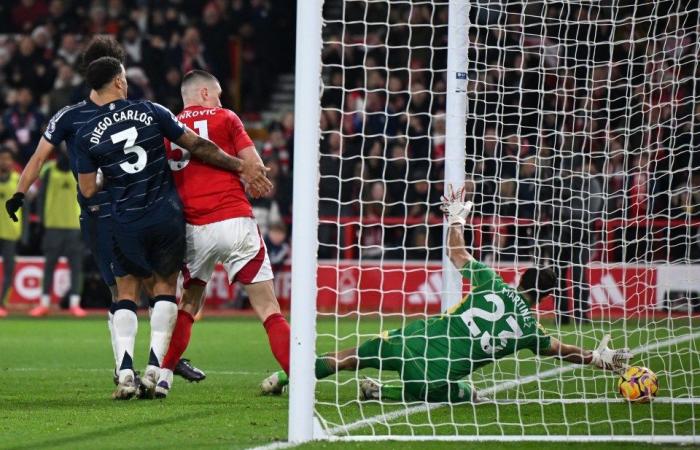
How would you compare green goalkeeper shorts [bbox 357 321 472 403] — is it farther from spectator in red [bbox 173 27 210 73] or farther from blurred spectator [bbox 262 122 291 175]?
spectator in red [bbox 173 27 210 73]

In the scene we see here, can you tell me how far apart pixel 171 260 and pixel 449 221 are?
5.74 ft

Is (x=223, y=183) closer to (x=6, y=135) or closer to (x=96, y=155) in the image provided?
(x=96, y=155)

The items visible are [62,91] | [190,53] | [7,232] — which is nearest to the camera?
[7,232]

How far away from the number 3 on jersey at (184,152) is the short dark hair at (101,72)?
1.84ft

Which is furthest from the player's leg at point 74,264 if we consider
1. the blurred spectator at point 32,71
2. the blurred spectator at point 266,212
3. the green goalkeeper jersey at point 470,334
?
the green goalkeeper jersey at point 470,334

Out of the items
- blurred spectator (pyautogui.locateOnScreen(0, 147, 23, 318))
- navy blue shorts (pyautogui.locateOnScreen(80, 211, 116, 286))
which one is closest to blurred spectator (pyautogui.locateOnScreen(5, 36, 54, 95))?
blurred spectator (pyautogui.locateOnScreen(0, 147, 23, 318))

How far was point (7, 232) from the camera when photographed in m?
15.6

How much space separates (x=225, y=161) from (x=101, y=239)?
93cm

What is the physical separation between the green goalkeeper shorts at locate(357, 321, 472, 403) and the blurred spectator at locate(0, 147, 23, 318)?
32.1 feet

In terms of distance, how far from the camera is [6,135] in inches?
763

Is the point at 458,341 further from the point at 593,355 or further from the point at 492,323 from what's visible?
the point at 593,355

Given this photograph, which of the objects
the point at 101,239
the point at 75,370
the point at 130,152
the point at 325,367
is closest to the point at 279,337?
the point at 325,367

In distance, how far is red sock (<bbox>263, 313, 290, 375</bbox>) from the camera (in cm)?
709

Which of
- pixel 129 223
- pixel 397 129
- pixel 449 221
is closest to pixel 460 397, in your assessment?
pixel 449 221
